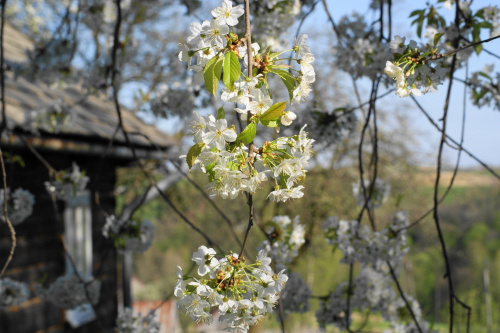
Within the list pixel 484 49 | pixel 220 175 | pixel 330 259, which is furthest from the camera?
pixel 330 259

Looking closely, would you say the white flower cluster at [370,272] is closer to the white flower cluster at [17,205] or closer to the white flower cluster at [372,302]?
the white flower cluster at [372,302]

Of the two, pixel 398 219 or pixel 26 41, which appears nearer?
pixel 398 219

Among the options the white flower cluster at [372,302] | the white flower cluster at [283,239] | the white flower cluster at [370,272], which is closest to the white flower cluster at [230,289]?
the white flower cluster at [283,239]

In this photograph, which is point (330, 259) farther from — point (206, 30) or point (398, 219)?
point (206, 30)

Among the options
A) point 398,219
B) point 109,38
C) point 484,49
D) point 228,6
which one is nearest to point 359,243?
point 398,219

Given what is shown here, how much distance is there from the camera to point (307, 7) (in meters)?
2.39

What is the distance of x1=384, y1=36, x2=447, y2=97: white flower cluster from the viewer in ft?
3.19

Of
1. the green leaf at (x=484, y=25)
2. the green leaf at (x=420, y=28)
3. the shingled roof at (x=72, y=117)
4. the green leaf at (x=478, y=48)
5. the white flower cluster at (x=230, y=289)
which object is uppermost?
the shingled roof at (x=72, y=117)

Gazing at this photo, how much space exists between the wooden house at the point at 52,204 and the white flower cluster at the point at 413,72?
1866 mm

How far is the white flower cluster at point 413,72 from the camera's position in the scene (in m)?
0.97

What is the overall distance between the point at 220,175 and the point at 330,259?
1125 cm

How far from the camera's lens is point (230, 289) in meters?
0.83

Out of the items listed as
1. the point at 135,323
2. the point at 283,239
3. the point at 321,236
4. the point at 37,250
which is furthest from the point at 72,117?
the point at 321,236

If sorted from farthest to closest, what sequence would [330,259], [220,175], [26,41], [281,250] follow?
[330,259] < [26,41] < [281,250] < [220,175]
